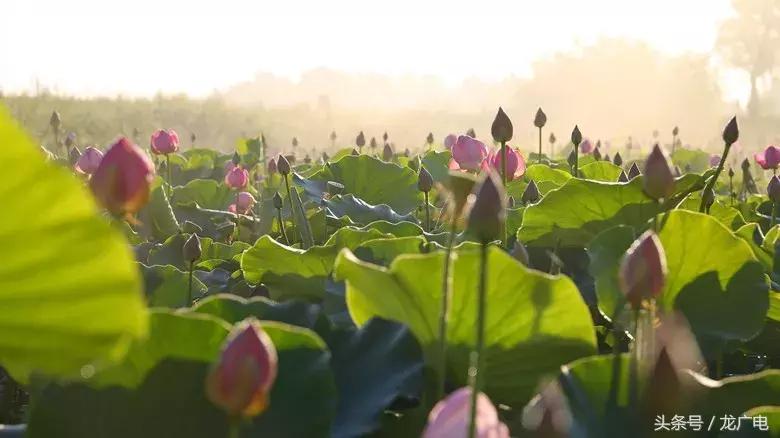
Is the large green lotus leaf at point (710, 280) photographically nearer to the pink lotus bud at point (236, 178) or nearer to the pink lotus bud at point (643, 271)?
the pink lotus bud at point (643, 271)

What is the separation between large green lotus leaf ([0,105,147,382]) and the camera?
0.47 metres

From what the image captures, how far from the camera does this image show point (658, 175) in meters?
1.01

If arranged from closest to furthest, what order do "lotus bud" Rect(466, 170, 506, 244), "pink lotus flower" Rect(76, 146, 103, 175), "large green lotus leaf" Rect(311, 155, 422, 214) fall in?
"lotus bud" Rect(466, 170, 506, 244), "pink lotus flower" Rect(76, 146, 103, 175), "large green lotus leaf" Rect(311, 155, 422, 214)

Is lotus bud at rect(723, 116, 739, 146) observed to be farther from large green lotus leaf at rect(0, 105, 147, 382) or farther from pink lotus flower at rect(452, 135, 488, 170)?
large green lotus leaf at rect(0, 105, 147, 382)

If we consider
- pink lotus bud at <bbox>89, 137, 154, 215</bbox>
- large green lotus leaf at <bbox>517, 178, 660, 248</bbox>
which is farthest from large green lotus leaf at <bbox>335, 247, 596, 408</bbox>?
large green lotus leaf at <bbox>517, 178, 660, 248</bbox>

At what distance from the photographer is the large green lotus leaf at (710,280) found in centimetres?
122

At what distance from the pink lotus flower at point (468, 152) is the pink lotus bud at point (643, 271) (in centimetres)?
137

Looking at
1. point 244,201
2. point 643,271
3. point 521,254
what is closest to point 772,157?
point 244,201

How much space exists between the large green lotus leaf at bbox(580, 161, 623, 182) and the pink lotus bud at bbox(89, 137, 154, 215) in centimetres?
188

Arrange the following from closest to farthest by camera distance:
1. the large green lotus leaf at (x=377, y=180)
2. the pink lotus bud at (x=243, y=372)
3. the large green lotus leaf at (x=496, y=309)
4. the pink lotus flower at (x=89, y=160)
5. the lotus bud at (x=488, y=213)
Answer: the pink lotus bud at (x=243, y=372)
the lotus bud at (x=488, y=213)
the large green lotus leaf at (x=496, y=309)
the pink lotus flower at (x=89, y=160)
the large green lotus leaf at (x=377, y=180)

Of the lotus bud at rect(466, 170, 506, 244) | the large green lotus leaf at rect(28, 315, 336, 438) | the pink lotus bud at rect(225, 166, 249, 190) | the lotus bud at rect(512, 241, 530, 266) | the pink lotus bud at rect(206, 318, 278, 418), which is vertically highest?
the lotus bud at rect(466, 170, 506, 244)

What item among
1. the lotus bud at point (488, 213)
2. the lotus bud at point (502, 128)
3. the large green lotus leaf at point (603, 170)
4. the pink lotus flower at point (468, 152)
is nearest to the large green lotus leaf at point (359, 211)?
the pink lotus flower at point (468, 152)

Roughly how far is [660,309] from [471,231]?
0.55 m

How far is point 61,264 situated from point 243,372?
162mm
